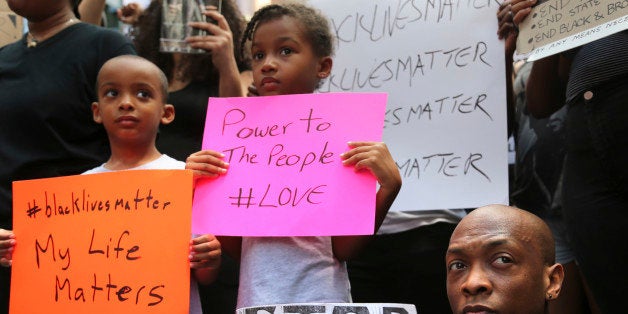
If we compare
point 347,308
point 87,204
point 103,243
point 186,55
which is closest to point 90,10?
point 186,55

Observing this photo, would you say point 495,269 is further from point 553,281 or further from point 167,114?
point 167,114

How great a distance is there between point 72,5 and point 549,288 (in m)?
2.09

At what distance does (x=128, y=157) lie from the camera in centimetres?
318

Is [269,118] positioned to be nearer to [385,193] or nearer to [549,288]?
[385,193]

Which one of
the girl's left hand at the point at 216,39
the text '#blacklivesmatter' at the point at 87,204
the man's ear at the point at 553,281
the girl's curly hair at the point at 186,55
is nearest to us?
the man's ear at the point at 553,281

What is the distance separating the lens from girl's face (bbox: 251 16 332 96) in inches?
121

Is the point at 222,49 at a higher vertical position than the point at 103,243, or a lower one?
higher

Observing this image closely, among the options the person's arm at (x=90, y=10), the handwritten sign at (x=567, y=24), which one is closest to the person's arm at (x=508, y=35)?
the handwritten sign at (x=567, y=24)

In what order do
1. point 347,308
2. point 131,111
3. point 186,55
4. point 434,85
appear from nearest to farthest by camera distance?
point 347,308 → point 131,111 → point 434,85 → point 186,55

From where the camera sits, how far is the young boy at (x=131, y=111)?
3145 millimetres

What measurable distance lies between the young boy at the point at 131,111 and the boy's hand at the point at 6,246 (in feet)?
1.24

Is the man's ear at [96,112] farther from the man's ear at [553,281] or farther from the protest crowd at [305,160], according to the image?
the man's ear at [553,281]

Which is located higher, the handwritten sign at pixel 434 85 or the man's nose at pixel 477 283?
the handwritten sign at pixel 434 85

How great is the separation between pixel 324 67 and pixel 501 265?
1055 mm
